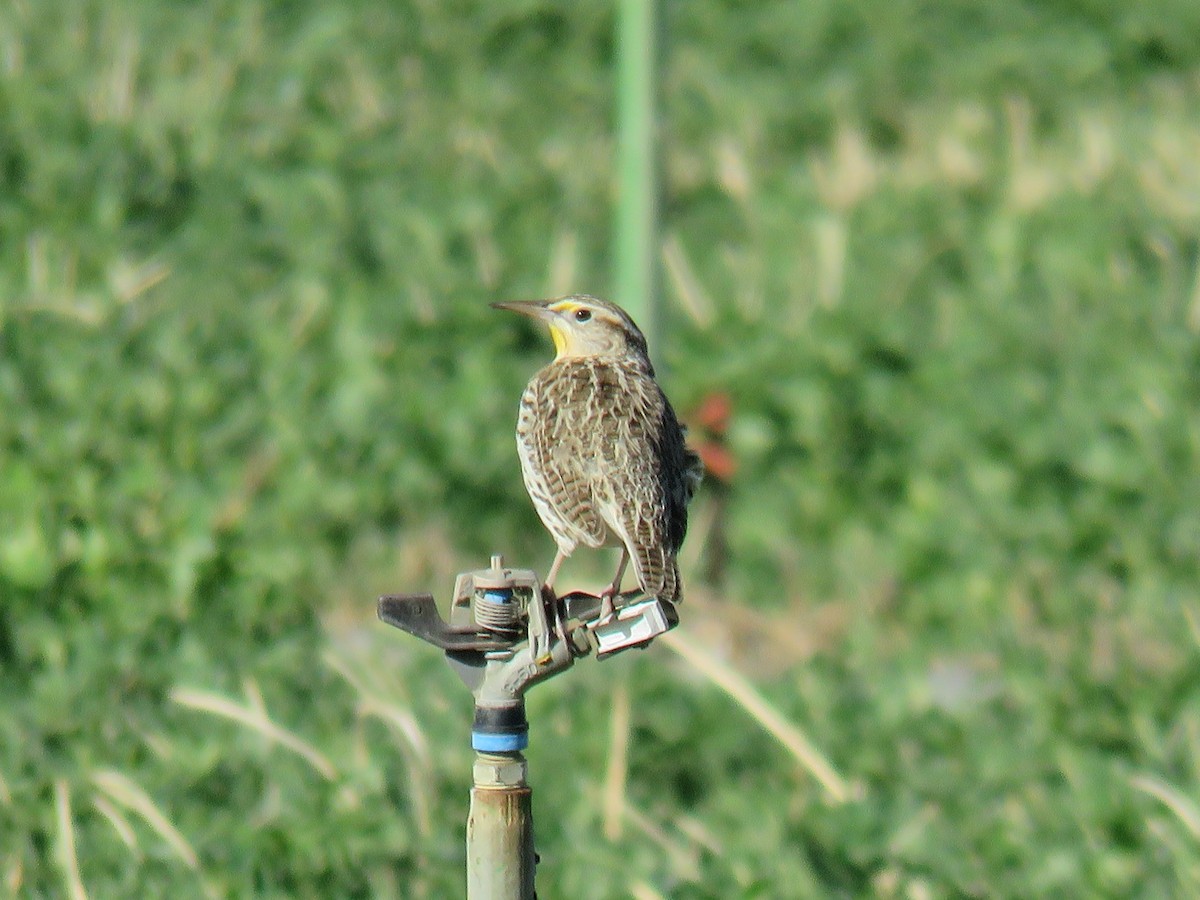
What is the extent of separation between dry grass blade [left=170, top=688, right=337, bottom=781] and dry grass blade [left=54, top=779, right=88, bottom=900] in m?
0.41

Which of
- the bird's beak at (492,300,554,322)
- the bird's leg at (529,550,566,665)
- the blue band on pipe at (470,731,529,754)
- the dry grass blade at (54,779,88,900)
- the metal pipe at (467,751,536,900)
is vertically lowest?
the dry grass blade at (54,779,88,900)

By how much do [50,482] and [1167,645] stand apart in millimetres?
3977

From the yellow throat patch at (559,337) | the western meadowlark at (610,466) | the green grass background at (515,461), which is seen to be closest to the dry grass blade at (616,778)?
the green grass background at (515,461)

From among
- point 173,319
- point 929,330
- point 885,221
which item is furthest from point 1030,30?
point 173,319

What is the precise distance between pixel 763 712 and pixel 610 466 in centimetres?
131

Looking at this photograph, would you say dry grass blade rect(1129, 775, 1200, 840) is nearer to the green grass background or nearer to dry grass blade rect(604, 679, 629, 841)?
the green grass background

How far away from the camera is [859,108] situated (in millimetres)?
13406

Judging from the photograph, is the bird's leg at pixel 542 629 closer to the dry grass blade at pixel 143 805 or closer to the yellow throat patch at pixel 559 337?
the yellow throat patch at pixel 559 337

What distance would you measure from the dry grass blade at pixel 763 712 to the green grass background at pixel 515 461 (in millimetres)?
113

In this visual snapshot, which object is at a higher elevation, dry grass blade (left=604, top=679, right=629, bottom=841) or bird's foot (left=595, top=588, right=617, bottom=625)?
bird's foot (left=595, top=588, right=617, bottom=625)

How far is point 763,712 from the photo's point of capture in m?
5.18

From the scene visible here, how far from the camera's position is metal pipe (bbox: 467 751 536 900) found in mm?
3746

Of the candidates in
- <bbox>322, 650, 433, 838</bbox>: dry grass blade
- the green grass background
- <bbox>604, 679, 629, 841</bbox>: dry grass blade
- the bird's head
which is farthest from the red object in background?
the bird's head

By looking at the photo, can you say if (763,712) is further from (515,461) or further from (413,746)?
(515,461)
